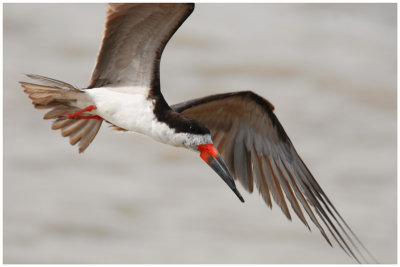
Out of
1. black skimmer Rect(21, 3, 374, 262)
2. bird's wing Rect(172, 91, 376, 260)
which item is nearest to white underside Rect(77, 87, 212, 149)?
black skimmer Rect(21, 3, 374, 262)

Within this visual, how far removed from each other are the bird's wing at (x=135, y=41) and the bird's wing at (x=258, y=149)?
2.21 feet

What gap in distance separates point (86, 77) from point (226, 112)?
6020mm

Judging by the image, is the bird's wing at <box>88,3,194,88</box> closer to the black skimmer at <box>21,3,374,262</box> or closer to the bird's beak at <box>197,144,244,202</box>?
the black skimmer at <box>21,3,374,262</box>

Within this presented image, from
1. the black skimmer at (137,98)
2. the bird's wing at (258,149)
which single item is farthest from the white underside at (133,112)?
the bird's wing at (258,149)

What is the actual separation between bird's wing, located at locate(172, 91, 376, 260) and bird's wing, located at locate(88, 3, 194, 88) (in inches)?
26.5

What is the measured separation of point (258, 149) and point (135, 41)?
5.01ft

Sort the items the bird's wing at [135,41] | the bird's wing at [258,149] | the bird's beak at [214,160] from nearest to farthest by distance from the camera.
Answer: the bird's wing at [135,41] → the bird's beak at [214,160] → the bird's wing at [258,149]

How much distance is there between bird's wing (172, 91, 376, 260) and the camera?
5.92m

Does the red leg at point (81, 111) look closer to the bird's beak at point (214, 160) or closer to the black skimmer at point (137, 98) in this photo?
the black skimmer at point (137, 98)

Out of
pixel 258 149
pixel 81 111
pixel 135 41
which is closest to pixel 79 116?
pixel 81 111

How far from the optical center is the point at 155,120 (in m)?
5.09

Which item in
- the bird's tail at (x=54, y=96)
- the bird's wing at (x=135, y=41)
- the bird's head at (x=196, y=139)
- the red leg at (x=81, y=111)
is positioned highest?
the bird's wing at (x=135, y=41)

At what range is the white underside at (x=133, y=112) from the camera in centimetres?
507

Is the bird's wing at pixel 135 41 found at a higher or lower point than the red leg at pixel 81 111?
higher
